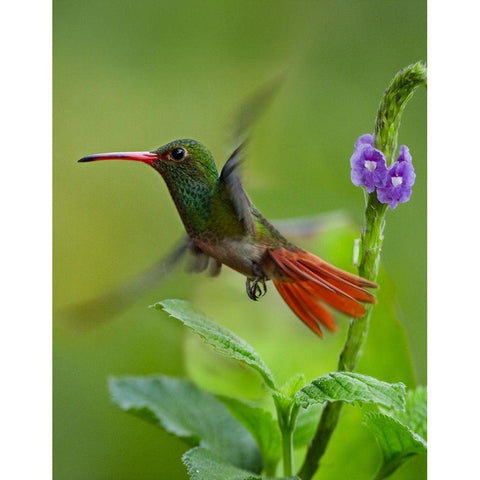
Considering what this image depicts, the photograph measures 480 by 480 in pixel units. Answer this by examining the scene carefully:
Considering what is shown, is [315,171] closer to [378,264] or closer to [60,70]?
[378,264]

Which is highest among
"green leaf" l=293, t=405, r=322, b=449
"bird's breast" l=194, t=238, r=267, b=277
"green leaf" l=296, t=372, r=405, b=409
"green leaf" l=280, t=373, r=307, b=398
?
"bird's breast" l=194, t=238, r=267, b=277

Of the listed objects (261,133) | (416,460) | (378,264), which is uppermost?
(261,133)

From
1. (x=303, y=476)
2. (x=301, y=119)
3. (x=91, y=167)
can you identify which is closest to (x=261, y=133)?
(x=301, y=119)

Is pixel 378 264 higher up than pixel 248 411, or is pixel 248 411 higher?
pixel 378 264

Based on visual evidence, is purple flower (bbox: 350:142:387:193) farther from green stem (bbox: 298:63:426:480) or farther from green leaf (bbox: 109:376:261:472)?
green leaf (bbox: 109:376:261:472)

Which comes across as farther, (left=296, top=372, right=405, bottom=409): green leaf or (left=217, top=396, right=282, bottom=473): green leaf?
(left=217, top=396, right=282, bottom=473): green leaf

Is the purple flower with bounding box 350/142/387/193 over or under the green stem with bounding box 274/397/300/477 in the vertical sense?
over

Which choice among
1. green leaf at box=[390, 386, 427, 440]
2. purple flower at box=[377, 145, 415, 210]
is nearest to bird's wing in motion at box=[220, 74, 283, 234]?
purple flower at box=[377, 145, 415, 210]
